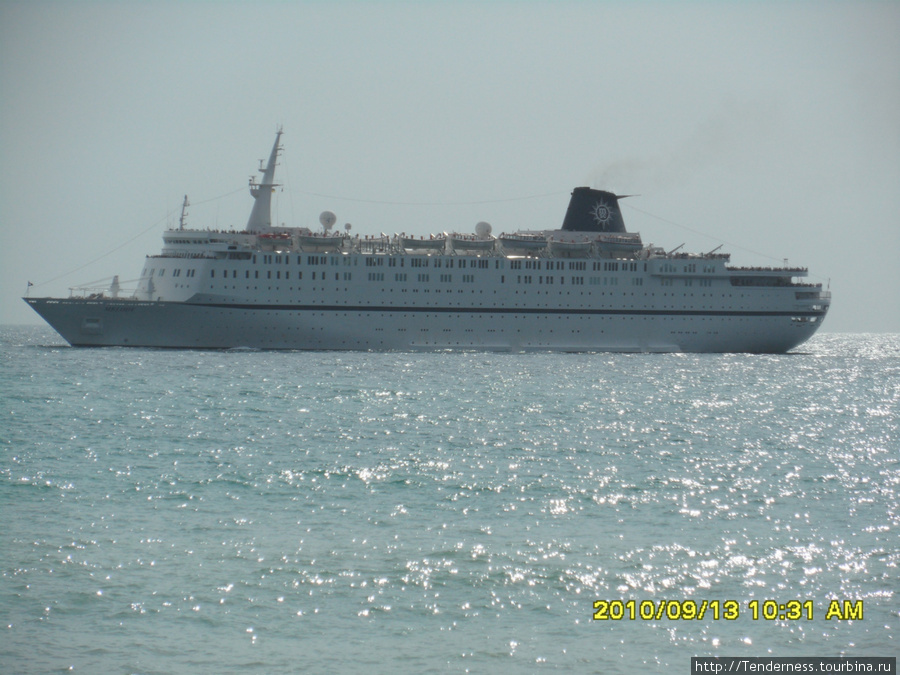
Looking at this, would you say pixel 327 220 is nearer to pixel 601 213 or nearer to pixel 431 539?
pixel 601 213

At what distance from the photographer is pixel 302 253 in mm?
55812

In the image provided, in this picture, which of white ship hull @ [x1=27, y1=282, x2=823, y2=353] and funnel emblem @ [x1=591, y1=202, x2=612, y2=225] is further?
funnel emblem @ [x1=591, y1=202, x2=612, y2=225]

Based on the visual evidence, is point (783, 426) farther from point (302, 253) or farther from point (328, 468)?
point (302, 253)

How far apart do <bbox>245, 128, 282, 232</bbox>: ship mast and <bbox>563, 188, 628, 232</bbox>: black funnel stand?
65.2ft

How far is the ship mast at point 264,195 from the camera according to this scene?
195ft

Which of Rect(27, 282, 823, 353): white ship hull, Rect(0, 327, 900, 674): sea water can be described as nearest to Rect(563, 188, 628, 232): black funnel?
Rect(27, 282, 823, 353): white ship hull

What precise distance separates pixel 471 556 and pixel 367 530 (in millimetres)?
1959

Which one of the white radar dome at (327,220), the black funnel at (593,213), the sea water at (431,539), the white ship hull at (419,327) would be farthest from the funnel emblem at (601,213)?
the sea water at (431,539)

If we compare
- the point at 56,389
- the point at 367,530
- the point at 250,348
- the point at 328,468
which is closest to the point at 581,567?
the point at 367,530

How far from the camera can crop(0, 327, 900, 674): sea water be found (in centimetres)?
965
